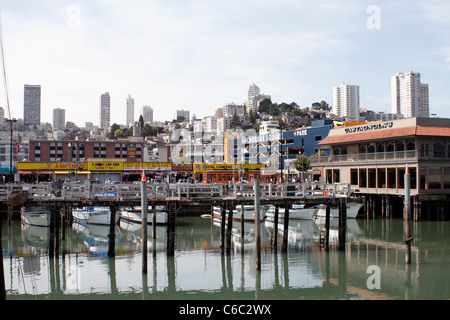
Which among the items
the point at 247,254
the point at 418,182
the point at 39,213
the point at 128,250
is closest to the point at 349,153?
the point at 418,182

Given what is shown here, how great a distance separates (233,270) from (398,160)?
2951 centimetres

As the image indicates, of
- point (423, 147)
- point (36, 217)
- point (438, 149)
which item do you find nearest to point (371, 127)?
point (423, 147)

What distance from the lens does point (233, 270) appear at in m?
28.8

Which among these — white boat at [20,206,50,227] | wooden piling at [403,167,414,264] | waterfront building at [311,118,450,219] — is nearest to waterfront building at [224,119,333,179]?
waterfront building at [311,118,450,219]

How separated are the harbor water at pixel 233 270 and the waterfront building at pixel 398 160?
7.63 metres

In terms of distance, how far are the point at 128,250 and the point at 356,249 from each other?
17.8 m

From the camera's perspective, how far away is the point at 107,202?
29.4m

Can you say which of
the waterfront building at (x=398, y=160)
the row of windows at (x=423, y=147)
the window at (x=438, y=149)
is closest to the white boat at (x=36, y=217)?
the waterfront building at (x=398, y=160)

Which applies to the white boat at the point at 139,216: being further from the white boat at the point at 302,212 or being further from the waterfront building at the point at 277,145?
the waterfront building at the point at 277,145

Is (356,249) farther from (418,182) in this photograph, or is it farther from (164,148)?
(164,148)

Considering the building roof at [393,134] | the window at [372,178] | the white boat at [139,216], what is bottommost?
the white boat at [139,216]

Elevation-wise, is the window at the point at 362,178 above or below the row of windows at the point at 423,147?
below

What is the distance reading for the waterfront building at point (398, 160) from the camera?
48938 millimetres

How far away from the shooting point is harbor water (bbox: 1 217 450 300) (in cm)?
2405
